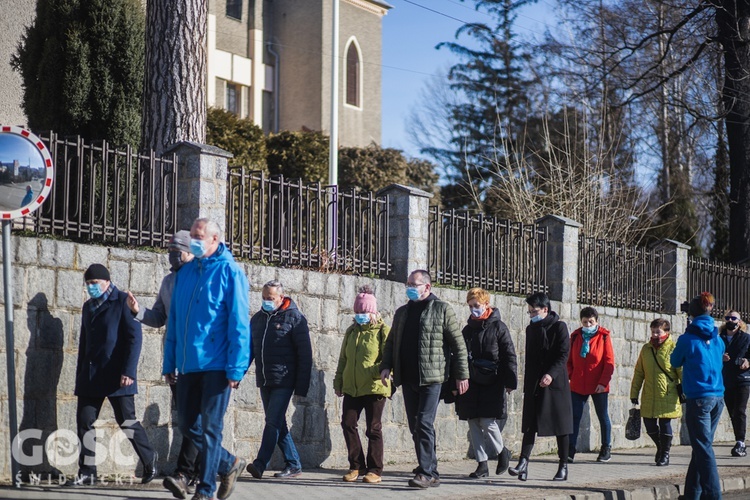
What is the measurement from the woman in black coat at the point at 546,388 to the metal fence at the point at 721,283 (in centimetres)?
865

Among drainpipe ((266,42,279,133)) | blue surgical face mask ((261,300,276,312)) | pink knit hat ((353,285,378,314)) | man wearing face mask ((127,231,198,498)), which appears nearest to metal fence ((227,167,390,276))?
blue surgical face mask ((261,300,276,312))

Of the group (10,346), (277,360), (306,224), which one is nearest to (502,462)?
→ (277,360)

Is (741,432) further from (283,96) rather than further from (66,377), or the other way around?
(283,96)

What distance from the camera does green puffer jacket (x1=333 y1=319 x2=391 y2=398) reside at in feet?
34.5

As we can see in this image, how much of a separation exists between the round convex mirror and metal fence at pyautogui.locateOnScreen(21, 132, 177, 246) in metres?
1.01

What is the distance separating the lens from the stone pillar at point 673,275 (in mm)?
18391

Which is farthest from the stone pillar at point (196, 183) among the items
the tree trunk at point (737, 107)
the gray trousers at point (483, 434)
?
the tree trunk at point (737, 107)

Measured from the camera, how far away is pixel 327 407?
11789mm

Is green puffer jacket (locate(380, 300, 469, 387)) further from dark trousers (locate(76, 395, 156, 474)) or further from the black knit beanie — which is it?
the black knit beanie

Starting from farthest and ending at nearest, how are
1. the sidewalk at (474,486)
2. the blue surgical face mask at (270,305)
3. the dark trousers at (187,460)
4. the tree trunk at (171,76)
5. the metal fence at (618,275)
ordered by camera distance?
1. the metal fence at (618,275)
2. the tree trunk at (171,76)
3. the blue surgical face mask at (270,305)
4. the dark trousers at (187,460)
5. the sidewalk at (474,486)

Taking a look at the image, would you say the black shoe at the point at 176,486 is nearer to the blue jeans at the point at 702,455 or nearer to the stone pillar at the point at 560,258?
the blue jeans at the point at 702,455

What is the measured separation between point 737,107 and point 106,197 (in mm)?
15987

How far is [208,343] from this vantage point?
25.0 feet

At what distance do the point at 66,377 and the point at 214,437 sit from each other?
91.2 inches
